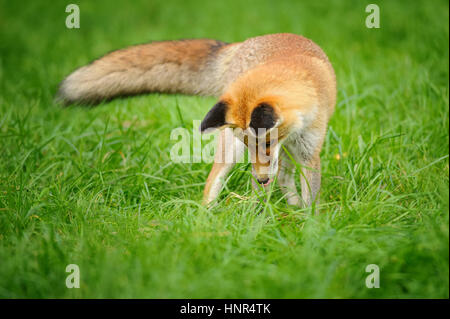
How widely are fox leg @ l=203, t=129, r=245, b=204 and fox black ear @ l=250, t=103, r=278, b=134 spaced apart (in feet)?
3.21

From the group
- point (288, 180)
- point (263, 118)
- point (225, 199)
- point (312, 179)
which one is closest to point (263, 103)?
point (263, 118)

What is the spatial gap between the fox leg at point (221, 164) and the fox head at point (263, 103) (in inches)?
15.4

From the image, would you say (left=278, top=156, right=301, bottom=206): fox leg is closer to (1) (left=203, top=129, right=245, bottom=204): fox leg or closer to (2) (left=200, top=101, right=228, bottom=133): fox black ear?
(1) (left=203, top=129, right=245, bottom=204): fox leg

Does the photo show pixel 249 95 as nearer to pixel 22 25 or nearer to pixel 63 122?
pixel 63 122

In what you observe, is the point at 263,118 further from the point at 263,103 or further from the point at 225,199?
the point at 225,199

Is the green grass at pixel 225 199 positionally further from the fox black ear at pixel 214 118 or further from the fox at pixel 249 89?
the fox black ear at pixel 214 118

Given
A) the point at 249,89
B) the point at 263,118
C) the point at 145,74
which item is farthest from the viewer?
the point at 145,74

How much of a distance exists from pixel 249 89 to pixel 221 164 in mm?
992

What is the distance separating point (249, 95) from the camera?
352 centimetres

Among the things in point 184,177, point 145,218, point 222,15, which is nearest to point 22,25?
point 222,15

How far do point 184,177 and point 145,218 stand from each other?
1.17m

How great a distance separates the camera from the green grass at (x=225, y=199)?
2.86 meters

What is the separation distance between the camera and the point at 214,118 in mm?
3441

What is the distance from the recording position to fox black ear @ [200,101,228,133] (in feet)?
11.2
